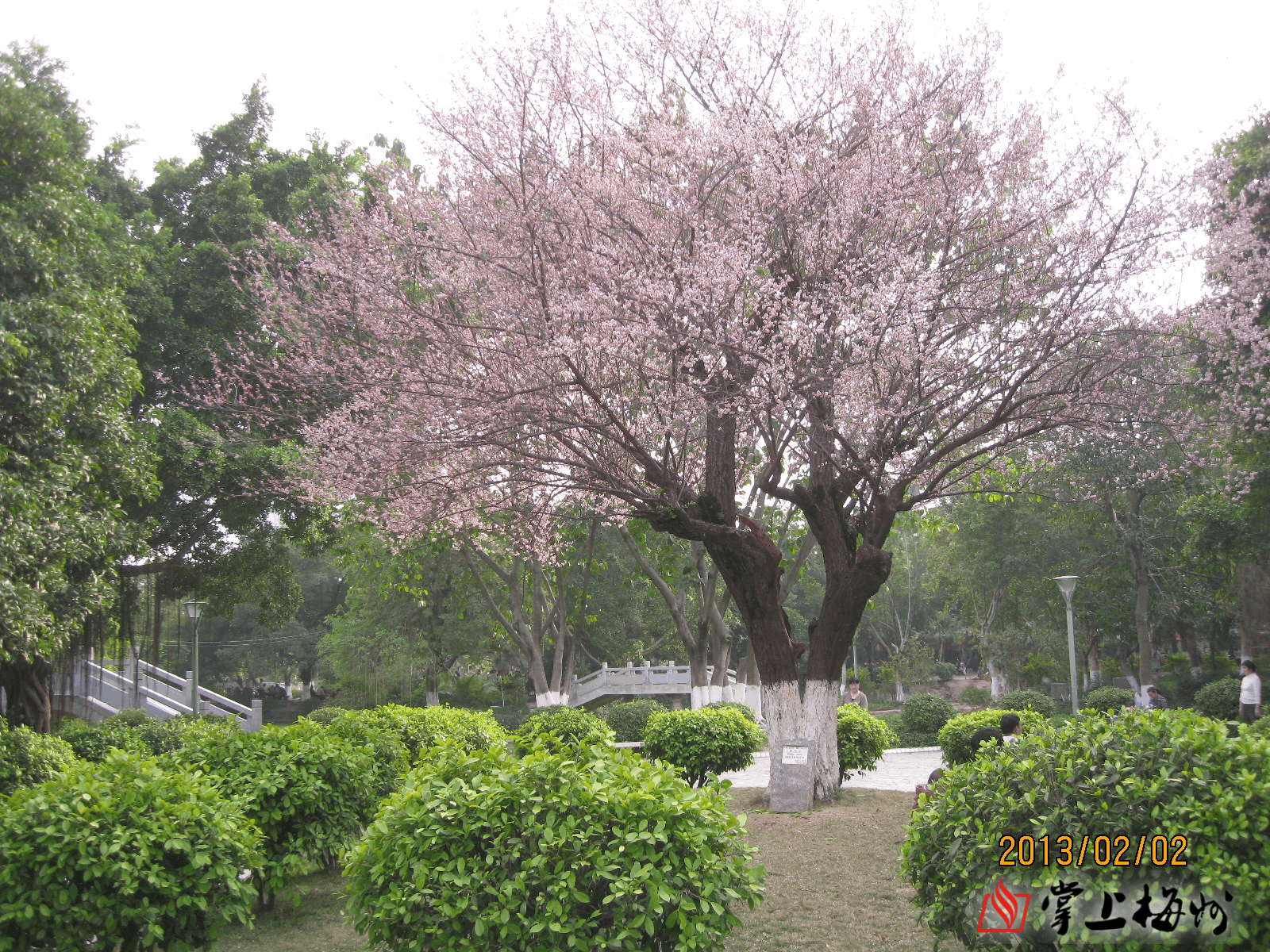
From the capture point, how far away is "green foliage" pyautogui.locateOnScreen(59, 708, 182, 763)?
1270 cm

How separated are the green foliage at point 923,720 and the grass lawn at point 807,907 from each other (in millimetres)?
13030

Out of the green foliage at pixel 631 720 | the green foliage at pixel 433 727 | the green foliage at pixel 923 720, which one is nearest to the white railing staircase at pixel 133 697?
the green foliage at pixel 631 720

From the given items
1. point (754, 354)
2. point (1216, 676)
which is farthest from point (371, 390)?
point (1216, 676)

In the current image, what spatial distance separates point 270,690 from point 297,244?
44.1 m

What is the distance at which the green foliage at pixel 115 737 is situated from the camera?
12.7m

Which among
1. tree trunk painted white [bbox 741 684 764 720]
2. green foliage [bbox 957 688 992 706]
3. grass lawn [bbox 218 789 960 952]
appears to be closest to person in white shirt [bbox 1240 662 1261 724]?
grass lawn [bbox 218 789 960 952]

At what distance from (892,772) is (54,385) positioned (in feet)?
→ 45.4

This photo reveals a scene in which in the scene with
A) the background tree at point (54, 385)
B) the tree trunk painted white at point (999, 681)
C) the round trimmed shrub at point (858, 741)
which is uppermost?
the background tree at point (54, 385)

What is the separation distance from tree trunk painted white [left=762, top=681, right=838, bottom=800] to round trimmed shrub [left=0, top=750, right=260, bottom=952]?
7362 millimetres

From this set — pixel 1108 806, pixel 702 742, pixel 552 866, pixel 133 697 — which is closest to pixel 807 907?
pixel 552 866

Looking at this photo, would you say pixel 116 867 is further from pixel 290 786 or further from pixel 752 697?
pixel 752 697

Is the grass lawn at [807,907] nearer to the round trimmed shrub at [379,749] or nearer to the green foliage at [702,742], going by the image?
the round trimmed shrub at [379,749]

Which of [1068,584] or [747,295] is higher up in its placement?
[747,295]

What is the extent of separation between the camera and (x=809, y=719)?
1138 cm
